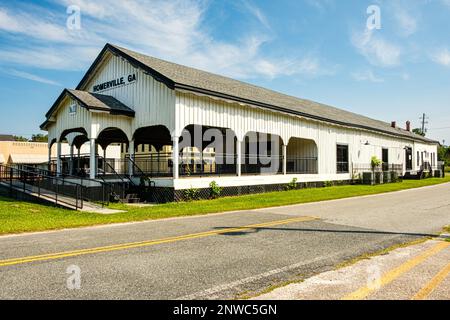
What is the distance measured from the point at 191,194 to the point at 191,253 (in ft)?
33.6

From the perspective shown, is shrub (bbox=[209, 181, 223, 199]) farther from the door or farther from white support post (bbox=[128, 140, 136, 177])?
the door

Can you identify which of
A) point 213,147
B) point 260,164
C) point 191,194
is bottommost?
point 191,194

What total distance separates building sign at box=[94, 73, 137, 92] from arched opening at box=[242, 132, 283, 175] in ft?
35.8

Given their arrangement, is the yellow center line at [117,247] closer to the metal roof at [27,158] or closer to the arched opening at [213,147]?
the arched opening at [213,147]

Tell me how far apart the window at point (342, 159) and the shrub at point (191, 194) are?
1584 cm

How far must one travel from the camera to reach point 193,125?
23438mm

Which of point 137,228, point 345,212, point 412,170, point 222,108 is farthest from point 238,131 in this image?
point 412,170

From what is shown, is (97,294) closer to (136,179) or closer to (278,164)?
(136,179)

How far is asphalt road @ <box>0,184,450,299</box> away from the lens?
4703mm

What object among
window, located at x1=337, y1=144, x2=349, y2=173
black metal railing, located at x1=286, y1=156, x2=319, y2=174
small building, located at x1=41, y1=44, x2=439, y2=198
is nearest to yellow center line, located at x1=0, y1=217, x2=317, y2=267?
small building, located at x1=41, y1=44, x2=439, y2=198

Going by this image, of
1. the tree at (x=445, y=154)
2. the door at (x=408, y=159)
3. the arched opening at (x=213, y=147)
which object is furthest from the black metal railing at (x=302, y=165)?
the tree at (x=445, y=154)

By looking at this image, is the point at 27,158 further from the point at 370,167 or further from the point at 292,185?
the point at 370,167

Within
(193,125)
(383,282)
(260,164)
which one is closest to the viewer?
(383,282)

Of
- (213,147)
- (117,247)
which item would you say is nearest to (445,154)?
(213,147)
